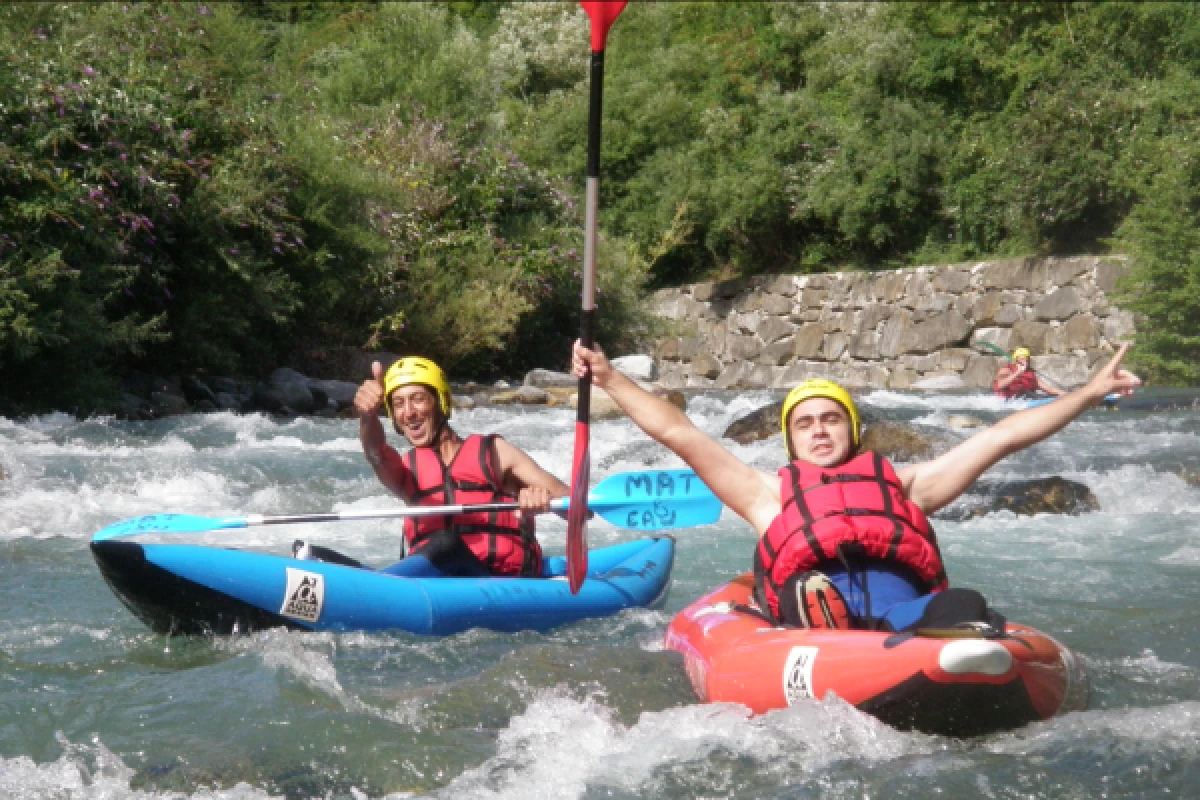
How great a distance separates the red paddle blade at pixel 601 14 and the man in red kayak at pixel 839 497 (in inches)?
34.3

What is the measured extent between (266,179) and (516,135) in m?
9.93

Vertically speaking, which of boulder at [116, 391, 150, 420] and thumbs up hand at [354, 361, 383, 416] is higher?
thumbs up hand at [354, 361, 383, 416]

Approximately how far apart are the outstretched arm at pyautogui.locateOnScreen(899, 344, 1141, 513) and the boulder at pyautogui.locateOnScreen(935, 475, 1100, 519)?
359 cm

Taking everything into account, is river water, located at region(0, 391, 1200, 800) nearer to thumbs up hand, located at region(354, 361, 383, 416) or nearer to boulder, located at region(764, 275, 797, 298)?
thumbs up hand, located at region(354, 361, 383, 416)

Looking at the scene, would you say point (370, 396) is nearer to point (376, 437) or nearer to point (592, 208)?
point (376, 437)

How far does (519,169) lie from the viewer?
55.3 ft

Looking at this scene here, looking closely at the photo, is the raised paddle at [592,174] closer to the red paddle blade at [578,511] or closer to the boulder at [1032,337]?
the red paddle blade at [578,511]

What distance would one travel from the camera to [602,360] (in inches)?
130

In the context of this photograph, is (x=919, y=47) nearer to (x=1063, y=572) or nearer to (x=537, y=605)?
(x=1063, y=572)

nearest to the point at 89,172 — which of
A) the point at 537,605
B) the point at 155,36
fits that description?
the point at 155,36

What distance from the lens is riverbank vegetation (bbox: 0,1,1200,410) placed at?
33.4 ft

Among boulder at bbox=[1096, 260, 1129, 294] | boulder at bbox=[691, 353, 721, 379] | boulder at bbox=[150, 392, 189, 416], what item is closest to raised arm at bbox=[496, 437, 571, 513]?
boulder at bbox=[150, 392, 189, 416]

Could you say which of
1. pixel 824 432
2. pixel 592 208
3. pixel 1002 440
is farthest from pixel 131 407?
pixel 1002 440

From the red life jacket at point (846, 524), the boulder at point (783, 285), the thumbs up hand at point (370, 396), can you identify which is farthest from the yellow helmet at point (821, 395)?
the boulder at point (783, 285)
